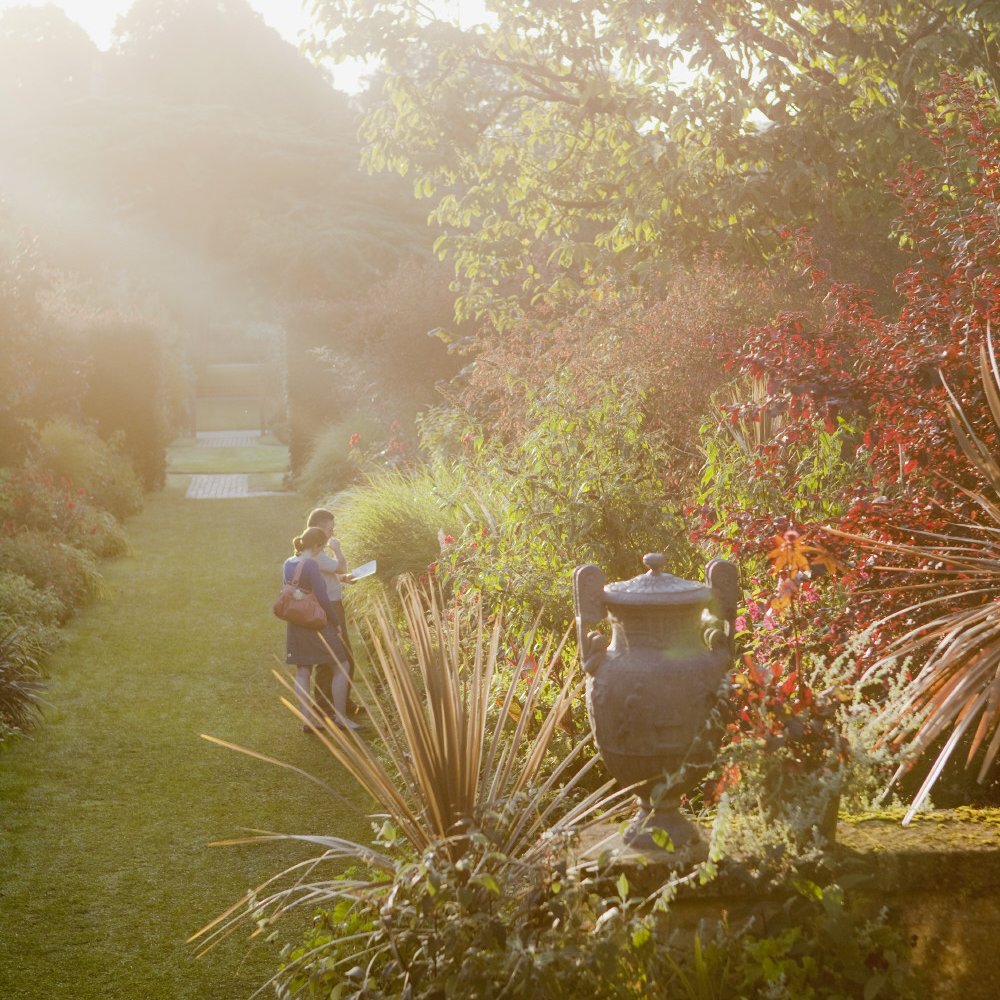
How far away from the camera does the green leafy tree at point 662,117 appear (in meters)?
10.6

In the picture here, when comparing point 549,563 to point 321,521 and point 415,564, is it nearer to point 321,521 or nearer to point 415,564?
point 321,521

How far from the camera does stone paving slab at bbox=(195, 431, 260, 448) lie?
1315 inches

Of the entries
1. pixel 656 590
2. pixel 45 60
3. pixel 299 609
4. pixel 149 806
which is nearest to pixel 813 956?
pixel 656 590

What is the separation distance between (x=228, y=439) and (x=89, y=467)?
18735mm

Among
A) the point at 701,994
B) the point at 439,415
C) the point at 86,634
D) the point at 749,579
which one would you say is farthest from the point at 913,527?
the point at 439,415

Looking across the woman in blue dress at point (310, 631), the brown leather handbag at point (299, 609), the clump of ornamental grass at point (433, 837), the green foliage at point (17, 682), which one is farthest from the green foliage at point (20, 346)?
the clump of ornamental grass at point (433, 837)

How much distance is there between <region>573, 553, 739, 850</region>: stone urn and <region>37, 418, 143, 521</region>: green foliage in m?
12.8

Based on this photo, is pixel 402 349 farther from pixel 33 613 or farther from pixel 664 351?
pixel 33 613

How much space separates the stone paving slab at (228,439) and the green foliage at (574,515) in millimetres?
26626

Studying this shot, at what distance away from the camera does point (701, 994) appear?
3.21 m

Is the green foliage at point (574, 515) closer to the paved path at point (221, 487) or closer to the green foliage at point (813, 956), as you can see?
the green foliage at point (813, 956)

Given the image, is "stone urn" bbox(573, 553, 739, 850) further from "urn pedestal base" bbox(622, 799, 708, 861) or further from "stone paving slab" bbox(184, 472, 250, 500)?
"stone paving slab" bbox(184, 472, 250, 500)

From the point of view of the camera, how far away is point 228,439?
1389 inches

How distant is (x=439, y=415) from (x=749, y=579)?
29.7 ft
